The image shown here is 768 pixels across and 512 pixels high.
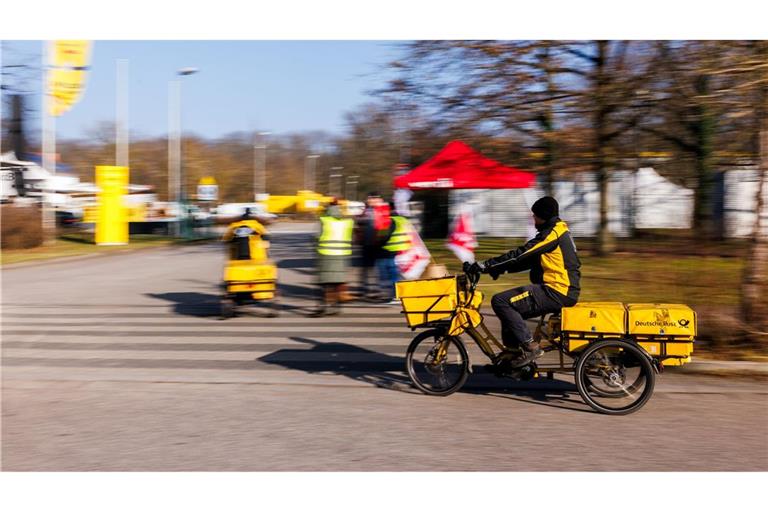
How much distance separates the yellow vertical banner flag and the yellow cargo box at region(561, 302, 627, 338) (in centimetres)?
2205

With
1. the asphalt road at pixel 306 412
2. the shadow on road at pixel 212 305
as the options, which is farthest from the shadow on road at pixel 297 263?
the asphalt road at pixel 306 412

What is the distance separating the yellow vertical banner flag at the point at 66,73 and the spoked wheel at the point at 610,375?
22303 millimetres

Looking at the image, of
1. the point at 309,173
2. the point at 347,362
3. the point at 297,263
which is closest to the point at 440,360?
the point at 347,362

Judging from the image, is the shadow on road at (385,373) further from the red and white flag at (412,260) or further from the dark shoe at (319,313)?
the red and white flag at (412,260)

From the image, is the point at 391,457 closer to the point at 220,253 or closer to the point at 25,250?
the point at 220,253

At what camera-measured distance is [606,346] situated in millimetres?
6812

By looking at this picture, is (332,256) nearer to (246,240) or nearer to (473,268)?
(246,240)

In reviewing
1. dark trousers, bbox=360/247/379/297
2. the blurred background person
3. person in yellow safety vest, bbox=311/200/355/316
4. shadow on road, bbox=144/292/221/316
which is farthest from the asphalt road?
dark trousers, bbox=360/247/379/297

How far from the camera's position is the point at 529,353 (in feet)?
23.3

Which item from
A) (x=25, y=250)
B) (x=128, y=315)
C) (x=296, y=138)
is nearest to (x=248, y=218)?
(x=128, y=315)

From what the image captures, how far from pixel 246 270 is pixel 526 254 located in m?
6.51

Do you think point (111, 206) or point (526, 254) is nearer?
point (526, 254)

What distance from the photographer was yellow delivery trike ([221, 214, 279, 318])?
12.5 meters

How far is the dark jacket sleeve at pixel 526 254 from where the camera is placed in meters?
6.93
